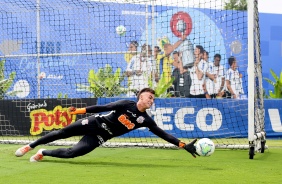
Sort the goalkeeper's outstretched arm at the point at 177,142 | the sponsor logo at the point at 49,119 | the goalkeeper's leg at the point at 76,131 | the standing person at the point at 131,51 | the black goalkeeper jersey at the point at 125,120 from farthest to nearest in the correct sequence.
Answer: the standing person at the point at 131,51, the sponsor logo at the point at 49,119, the goalkeeper's leg at the point at 76,131, the black goalkeeper jersey at the point at 125,120, the goalkeeper's outstretched arm at the point at 177,142

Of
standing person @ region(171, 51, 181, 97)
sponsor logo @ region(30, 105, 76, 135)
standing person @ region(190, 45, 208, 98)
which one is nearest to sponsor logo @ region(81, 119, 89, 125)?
sponsor logo @ region(30, 105, 76, 135)

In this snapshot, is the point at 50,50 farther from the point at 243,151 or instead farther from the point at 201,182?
the point at 201,182

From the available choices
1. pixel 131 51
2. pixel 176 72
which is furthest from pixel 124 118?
pixel 176 72

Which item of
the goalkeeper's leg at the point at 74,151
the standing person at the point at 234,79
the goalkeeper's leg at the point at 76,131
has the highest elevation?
the standing person at the point at 234,79

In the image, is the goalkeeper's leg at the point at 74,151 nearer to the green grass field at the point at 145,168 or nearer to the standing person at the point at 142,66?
the green grass field at the point at 145,168

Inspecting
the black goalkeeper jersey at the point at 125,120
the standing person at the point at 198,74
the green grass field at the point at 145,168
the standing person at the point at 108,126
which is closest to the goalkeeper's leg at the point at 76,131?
the standing person at the point at 108,126

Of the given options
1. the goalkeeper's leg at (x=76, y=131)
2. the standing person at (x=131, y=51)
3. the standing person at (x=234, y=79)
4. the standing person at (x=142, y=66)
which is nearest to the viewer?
the goalkeeper's leg at (x=76, y=131)

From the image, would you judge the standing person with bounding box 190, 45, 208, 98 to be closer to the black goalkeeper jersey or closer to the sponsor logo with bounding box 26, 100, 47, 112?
the sponsor logo with bounding box 26, 100, 47, 112

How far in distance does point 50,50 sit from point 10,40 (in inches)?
111

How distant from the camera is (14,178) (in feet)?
22.8

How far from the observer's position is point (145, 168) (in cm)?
833

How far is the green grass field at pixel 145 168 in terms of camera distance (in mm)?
6930

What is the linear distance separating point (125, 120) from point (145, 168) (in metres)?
1.09

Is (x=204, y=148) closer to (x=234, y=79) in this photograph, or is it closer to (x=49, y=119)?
(x=49, y=119)
